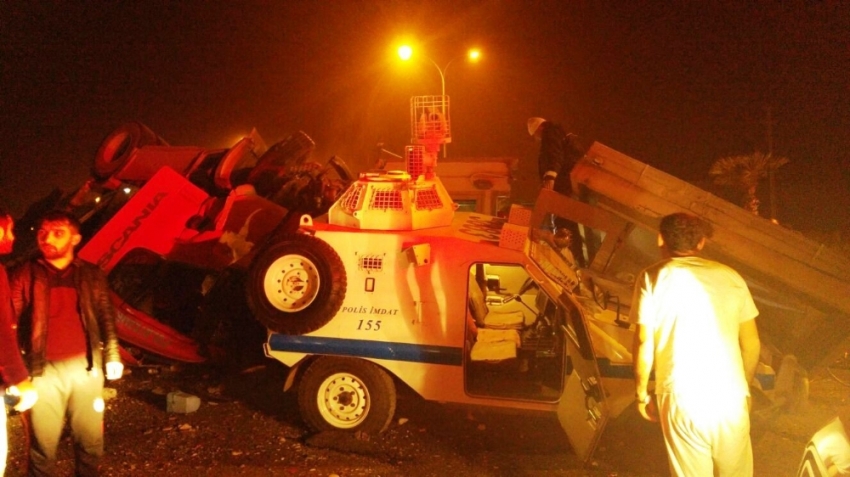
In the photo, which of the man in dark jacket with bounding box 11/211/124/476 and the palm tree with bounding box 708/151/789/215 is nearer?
the man in dark jacket with bounding box 11/211/124/476

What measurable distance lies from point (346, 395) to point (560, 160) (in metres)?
4.31

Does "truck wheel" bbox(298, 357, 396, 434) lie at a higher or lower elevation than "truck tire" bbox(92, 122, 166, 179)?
lower

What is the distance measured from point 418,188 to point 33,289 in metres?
3.09

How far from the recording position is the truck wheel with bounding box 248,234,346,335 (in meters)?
5.20

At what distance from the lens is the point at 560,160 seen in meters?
7.93

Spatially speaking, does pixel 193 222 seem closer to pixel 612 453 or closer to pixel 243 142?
pixel 243 142

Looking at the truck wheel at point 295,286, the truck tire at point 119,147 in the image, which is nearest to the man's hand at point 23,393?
the truck wheel at point 295,286

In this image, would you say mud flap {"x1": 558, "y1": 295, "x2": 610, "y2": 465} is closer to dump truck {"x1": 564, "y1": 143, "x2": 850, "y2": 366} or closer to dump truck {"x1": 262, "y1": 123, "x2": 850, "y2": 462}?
dump truck {"x1": 262, "y1": 123, "x2": 850, "y2": 462}

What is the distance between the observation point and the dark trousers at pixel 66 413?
3668mm

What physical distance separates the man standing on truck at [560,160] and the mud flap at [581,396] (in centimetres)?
323

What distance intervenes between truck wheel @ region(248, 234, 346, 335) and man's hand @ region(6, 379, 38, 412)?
2.12 metres

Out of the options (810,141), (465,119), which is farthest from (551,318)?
(465,119)

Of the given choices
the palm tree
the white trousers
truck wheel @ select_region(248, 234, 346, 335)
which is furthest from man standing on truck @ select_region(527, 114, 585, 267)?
the palm tree

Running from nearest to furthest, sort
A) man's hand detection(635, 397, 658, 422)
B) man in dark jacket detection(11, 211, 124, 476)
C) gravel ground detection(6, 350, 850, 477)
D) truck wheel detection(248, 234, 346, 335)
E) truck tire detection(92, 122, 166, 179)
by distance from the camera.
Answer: man's hand detection(635, 397, 658, 422), man in dark jacket detection(11, 211, 124, 476), gravel ground detection(6, 350, 850, 477), truck wheel detection(248, 234, 346, 335), truck tire detection(92, 122, 166, 179)
